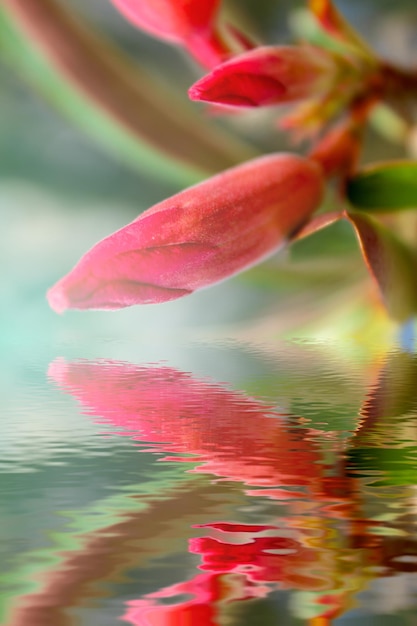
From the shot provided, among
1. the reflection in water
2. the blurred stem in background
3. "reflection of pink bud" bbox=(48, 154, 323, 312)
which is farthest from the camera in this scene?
the blurred stem in background

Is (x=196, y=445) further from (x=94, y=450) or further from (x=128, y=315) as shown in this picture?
(x=128, y=315)

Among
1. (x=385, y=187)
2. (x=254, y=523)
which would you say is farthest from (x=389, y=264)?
(x=254, y=523)

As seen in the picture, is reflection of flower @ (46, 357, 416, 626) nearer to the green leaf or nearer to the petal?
the green leaf

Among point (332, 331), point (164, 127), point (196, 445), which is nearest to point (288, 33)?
point (164, 127)

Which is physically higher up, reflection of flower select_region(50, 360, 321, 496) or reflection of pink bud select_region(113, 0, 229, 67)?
reflection of pink bud select_region(113, 0, 229, 67)

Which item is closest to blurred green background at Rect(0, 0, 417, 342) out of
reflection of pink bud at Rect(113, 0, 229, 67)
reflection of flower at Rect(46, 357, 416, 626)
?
reflection of pink bud at Rect(113, 0, 229, 67)

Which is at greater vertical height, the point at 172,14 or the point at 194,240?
the point at 172,14

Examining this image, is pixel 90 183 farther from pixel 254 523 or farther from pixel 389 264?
pixel 254 523
